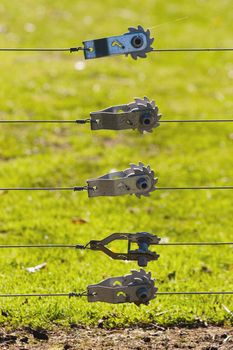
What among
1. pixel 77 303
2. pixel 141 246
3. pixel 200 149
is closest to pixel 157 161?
pixel 200 149

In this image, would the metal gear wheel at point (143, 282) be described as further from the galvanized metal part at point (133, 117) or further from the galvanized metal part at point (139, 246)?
the galvanized metal part at point (133, 117)

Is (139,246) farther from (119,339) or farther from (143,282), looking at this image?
(119,339)

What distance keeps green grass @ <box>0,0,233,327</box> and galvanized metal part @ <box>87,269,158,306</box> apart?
561 millimetres

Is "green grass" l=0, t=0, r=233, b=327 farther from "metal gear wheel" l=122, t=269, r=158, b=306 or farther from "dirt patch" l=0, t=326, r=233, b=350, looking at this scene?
"metal gear wheel" l=122, t=269, r=158, b=306

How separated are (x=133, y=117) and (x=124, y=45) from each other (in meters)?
0.36

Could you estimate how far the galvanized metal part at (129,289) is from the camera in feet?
13.9

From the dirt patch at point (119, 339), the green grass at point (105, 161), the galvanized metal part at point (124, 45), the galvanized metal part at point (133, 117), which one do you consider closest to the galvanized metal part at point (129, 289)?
the dirt patch at point (119, 339)

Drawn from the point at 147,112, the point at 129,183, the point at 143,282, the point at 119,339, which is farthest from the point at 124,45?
the point at 119,339

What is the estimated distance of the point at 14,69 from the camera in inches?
479

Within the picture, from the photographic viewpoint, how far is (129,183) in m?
4.14

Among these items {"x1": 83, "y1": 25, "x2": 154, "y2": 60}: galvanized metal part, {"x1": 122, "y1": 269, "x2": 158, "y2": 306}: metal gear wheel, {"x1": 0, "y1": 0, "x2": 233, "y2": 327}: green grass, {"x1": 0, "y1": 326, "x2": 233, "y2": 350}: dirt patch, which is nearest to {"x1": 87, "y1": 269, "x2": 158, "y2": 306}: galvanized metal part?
{"x1": 122, "y1": 269, "x2": 158, "y2": 306}: metal gear wheel

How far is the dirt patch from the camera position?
4465 millimetres

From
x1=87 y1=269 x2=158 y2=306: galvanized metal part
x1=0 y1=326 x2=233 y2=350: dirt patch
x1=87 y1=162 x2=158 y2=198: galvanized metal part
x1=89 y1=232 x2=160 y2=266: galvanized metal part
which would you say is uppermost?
x1=87 y1=162 x2=158 y2=198: galvanized metal part

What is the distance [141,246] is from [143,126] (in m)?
0.64
